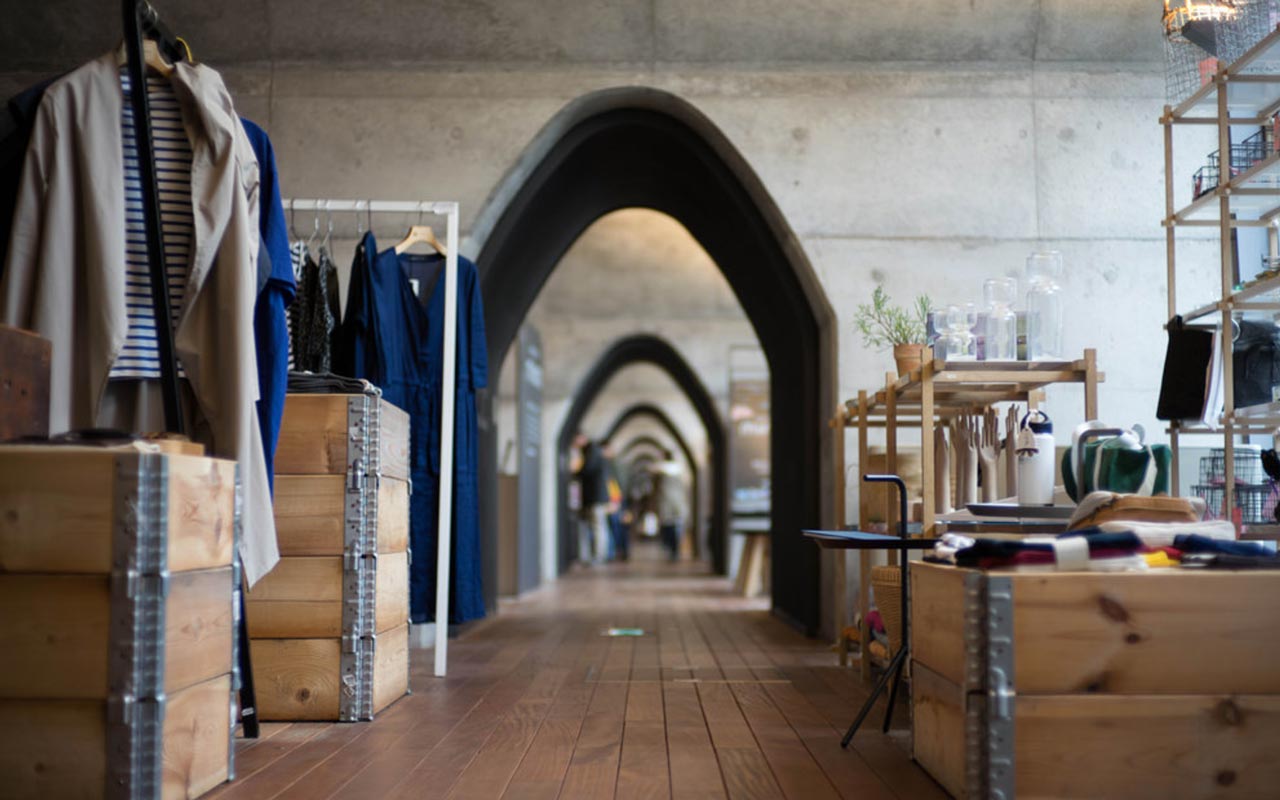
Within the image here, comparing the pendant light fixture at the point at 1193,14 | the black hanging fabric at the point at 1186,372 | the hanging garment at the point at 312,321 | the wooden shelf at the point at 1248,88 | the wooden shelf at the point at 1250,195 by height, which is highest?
the pendant light fixture at the point at 1193,14

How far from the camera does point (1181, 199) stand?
20.3 feet

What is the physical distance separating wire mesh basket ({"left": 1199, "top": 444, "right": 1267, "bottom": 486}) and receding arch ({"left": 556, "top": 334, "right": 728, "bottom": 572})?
8528mm

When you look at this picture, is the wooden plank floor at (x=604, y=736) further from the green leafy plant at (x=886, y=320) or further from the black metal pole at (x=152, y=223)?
the green leafy plant at (x=886, y=320)

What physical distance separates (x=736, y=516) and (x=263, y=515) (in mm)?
10277

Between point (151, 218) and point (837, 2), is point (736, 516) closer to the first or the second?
point (837, 2)

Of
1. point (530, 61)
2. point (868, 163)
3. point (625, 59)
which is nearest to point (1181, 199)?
point (868, 163)

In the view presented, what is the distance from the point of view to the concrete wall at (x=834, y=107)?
5.99 m

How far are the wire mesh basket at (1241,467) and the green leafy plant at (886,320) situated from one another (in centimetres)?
131

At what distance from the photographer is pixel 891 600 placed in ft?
13.1

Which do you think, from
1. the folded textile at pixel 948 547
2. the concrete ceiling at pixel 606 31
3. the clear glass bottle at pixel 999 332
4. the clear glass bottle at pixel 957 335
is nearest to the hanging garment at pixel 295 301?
the concrete ceiling at pixel 606 31

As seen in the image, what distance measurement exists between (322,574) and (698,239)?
5.06 metres

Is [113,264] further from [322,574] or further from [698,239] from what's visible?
[698,239]

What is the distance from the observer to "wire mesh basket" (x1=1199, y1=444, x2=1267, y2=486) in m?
4.98

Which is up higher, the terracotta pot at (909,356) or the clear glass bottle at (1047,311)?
the clear glass bottle at (1047,311)
